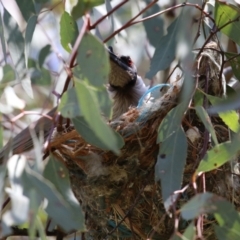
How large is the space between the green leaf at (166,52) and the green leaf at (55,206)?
66 centimetres

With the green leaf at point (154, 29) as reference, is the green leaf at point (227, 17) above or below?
below

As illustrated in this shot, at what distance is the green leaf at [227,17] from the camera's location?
210 cm

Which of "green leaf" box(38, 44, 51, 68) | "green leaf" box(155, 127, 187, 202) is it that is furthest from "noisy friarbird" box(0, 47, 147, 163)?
"green leaf" box(155, 127, 187, 202)

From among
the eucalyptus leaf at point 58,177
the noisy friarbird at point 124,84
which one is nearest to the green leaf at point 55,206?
the eucalyptus leaf at point 58,177

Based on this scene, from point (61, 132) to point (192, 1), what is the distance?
563 mm

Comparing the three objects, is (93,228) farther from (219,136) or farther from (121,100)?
(121,100)

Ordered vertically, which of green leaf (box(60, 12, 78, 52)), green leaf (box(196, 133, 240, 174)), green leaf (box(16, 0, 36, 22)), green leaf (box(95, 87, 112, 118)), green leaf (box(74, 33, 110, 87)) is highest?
green leaf (box(16, 0, 36, 22))

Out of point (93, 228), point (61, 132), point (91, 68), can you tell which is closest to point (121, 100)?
point (93, 228)

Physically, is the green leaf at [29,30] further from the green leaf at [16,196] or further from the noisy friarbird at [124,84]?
the noisy friarbird at [124,84]

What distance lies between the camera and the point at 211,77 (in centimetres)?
221

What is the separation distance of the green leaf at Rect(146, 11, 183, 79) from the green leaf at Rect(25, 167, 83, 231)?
0.66 metres

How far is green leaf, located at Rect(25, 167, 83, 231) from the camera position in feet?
5.03

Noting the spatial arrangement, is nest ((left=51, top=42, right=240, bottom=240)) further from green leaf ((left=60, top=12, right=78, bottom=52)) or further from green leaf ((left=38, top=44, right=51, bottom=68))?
green leaf ((left=38, top=44, right=51, bottom=68))

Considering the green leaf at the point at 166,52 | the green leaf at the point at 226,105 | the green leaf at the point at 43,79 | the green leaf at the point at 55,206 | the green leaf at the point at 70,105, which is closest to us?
the green leaf at the point at 55,206
